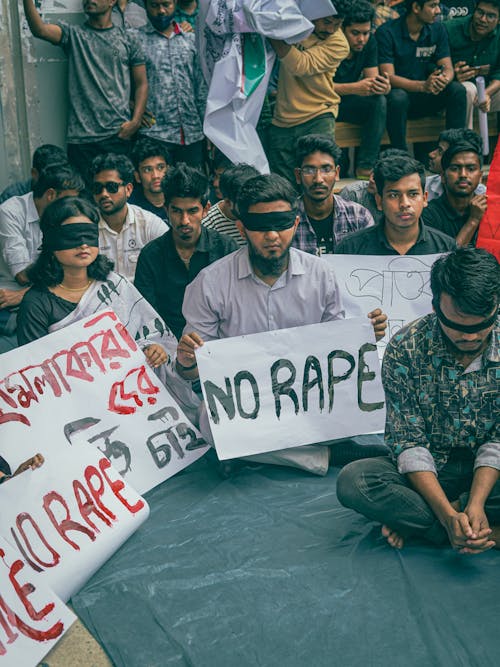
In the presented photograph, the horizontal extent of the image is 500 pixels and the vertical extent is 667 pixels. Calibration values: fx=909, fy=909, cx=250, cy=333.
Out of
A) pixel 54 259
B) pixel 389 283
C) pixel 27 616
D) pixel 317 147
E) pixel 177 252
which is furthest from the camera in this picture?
pixel 317 147

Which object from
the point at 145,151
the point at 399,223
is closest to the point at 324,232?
the point at 399,223

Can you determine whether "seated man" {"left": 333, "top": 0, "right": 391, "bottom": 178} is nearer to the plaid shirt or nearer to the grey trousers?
the plaid shirt

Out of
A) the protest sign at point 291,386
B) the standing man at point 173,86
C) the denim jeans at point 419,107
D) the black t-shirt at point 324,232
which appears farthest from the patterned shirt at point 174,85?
the protest sign at point 291,386

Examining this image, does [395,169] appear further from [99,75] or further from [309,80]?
[99,75]

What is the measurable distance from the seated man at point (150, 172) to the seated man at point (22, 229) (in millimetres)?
638

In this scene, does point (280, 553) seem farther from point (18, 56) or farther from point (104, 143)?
point (18, 56)

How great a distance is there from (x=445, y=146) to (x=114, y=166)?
2.45 metres

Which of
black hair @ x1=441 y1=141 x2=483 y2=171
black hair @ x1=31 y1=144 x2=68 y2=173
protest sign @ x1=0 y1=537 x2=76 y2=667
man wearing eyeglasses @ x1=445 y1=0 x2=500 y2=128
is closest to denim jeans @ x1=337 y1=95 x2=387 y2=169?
man wearing eyeglasses @ x1=445 y1=0 x2=500 y2=128

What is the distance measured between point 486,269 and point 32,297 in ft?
8.15

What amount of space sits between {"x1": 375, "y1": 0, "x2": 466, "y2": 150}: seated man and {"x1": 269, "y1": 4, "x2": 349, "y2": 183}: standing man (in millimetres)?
864

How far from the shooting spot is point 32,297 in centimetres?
491

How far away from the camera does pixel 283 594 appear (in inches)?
145

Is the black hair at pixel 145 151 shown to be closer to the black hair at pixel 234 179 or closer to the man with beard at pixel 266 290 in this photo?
the black hair at pixel 234 179

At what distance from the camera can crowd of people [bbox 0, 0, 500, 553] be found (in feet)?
12.7
